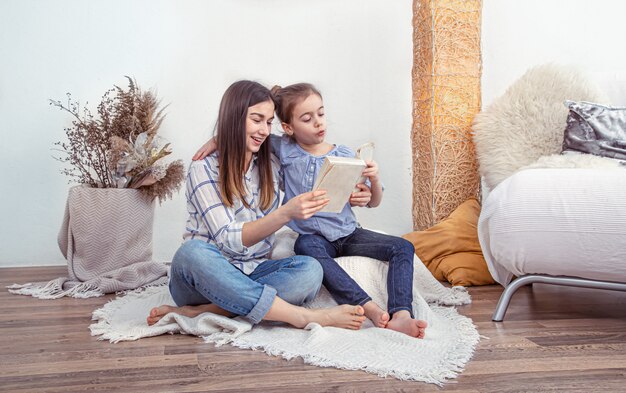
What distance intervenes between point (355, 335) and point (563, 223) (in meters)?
0.63

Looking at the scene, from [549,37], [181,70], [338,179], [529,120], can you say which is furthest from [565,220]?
[181,70]

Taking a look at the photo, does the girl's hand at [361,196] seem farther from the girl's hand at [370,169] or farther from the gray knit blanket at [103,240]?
the gray knit blanket at [103,240]

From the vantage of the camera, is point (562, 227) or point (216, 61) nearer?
point (562, 227)

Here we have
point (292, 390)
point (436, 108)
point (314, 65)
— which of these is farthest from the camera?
point (314, 65)

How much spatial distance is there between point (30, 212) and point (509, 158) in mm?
2132

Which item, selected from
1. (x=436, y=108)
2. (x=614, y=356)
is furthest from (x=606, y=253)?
(x=436, y=108)

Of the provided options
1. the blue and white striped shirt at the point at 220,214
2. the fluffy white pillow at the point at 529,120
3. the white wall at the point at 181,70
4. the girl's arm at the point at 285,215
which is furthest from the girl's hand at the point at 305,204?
the white wall at the point at 181,70

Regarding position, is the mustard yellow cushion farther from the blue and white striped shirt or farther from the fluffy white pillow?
the blue and white striped shirt

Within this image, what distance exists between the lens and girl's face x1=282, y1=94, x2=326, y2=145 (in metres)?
1.92

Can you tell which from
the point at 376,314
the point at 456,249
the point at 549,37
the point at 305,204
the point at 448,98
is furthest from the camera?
the point at 549,37

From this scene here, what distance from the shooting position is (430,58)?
2.59m

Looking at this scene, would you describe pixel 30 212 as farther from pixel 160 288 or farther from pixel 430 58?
pixel 430 58

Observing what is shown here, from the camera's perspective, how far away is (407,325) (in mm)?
1587

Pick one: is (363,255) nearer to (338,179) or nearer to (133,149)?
(338,179)
